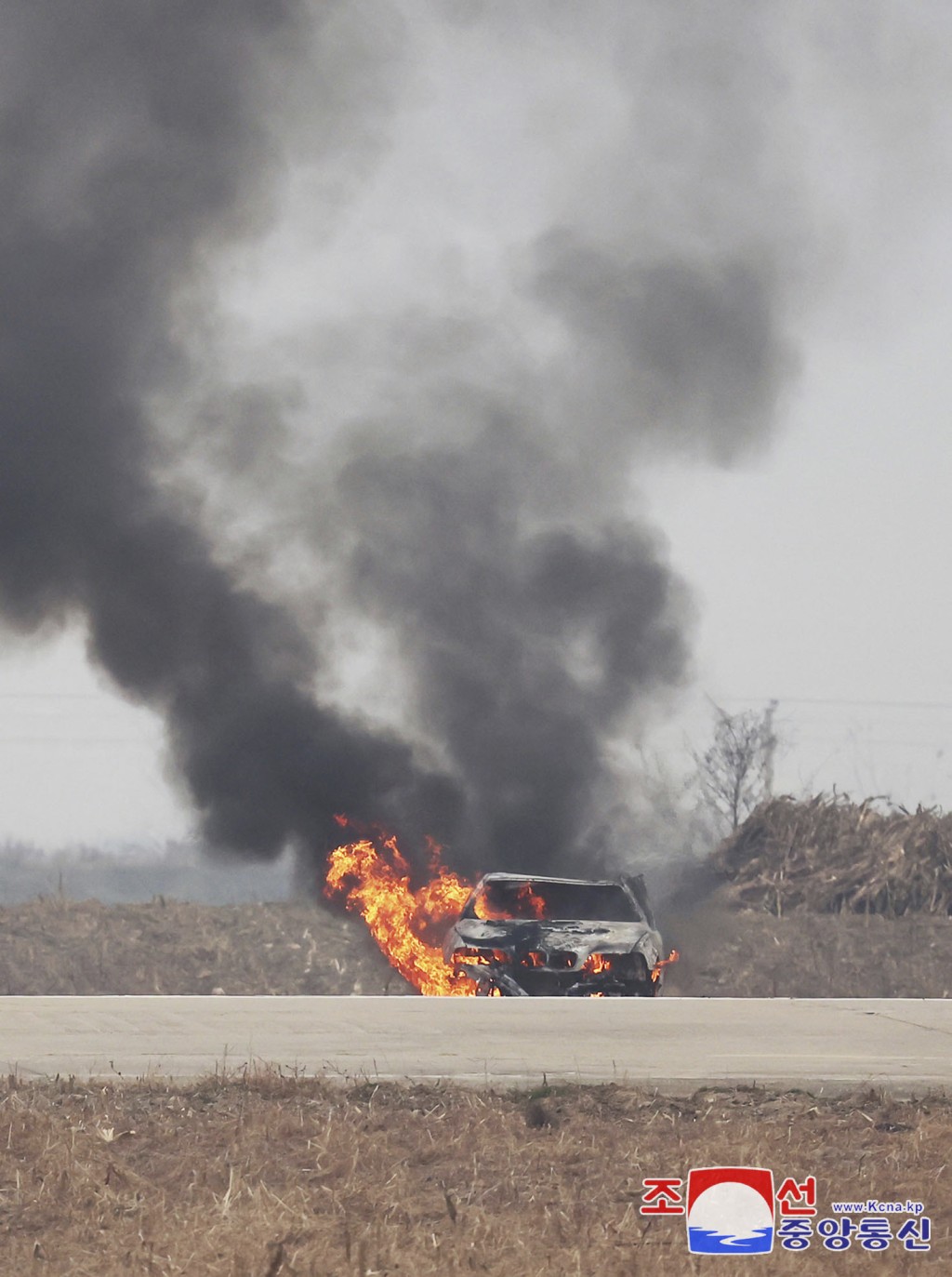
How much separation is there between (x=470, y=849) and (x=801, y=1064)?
14.3m

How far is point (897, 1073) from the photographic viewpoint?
927 centimetres

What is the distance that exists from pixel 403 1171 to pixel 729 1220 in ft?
5.13

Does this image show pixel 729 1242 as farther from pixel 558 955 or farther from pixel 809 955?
pixel 809 955

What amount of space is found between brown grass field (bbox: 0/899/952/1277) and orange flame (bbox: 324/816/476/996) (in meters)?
10.3

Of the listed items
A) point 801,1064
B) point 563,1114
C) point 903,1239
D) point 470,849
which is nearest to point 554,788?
point 470,849

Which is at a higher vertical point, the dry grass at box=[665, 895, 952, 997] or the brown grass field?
the dry grass at box=[665, 895, 952, 997]

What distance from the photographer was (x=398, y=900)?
21.5 m

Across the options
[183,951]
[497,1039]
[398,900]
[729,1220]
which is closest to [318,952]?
[398,900]

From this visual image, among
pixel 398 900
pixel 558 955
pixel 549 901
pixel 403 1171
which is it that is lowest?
pixel 403 1171

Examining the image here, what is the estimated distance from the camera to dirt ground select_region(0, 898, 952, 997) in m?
20.9

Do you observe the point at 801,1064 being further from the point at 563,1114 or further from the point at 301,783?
the point at 301,783

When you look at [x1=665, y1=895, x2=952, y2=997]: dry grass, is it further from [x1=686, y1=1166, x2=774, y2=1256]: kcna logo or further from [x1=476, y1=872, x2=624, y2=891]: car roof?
[x1=686, y1=1166, x2=774, y2=1256]: kcna logo

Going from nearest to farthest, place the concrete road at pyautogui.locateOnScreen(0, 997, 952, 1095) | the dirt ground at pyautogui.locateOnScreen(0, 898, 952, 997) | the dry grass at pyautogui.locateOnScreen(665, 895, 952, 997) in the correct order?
the concrete road at pyautogui.locateOnScreen(0, 997, 952, 1095) < the dirt ground at pyautogui.locateOnScreen(0, 898, 952, 997) < the dry grass at pyautogui.locateOnScreen(665, 895, 952, 997)

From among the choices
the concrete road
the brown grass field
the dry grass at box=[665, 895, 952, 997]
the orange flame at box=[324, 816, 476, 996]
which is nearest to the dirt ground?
the dry grass at box=[665, 895, 952, 997]
